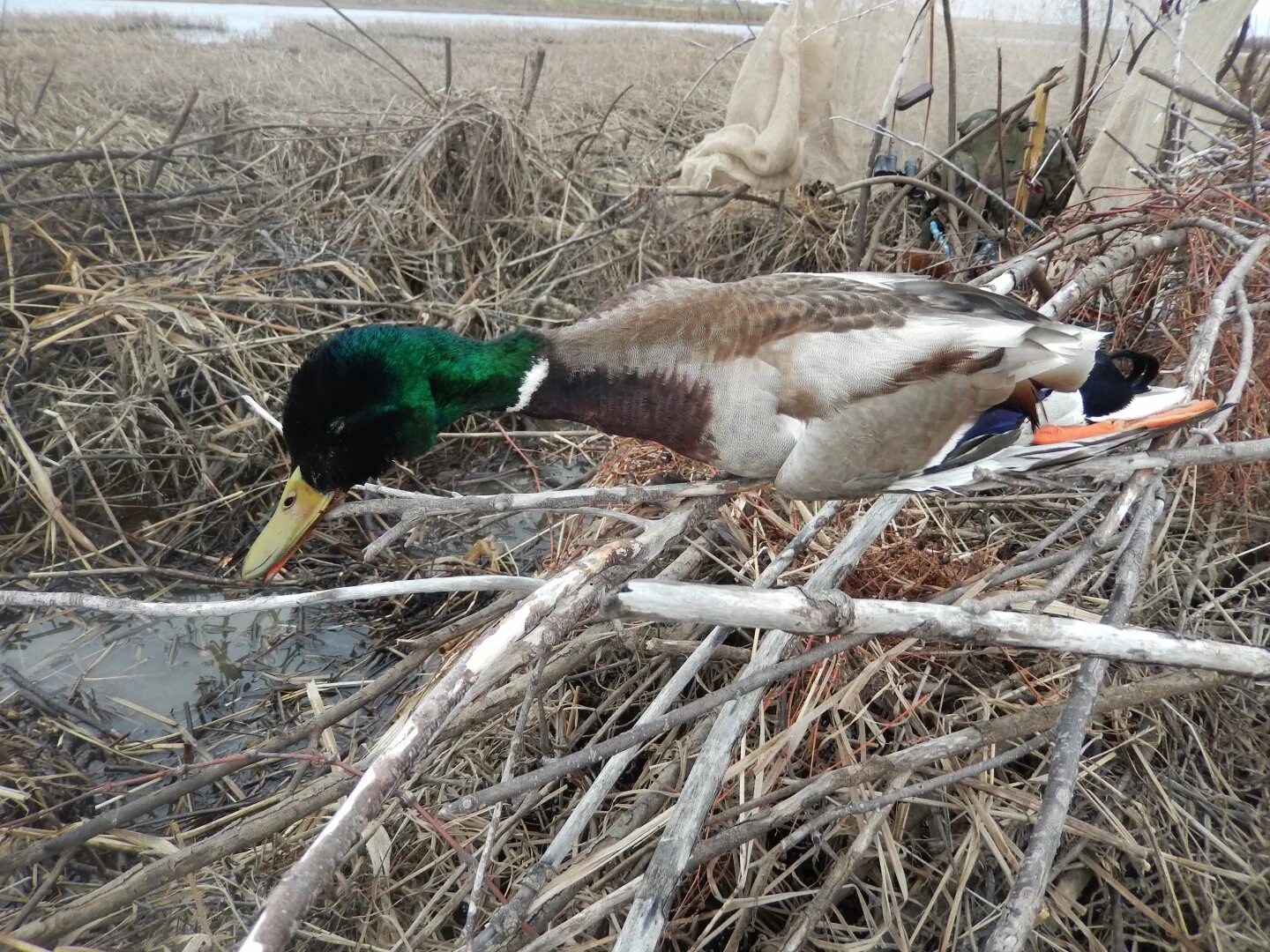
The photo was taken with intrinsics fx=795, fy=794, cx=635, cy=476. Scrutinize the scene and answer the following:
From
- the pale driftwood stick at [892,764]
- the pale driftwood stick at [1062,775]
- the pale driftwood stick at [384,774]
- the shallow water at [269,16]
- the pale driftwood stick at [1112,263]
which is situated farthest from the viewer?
the shallow water at [269,16]

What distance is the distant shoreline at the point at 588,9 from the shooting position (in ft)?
13.5

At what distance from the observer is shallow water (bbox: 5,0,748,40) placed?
330 centimetres

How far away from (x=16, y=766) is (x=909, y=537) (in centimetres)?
238

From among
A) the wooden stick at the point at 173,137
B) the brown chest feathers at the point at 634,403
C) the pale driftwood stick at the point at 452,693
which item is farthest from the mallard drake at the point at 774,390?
the wooden stick at the point at 173,137

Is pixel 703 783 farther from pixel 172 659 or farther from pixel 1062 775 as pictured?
pixel 172 659

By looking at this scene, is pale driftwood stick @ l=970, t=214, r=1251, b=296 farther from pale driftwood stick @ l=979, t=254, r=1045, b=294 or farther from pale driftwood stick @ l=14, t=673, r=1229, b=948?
pale driftwood stick @ l=14, t=673, r=1229, b=948

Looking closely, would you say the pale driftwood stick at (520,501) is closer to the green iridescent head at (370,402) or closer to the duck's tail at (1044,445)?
the green iridescent head at (370,402)

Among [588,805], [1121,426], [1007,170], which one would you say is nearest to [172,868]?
[588,805]

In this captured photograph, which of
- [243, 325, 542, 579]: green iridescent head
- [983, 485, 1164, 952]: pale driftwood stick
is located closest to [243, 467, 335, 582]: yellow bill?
[243, 325, 542, 579]: green iridescent head

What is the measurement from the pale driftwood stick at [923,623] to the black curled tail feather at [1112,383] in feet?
2.43

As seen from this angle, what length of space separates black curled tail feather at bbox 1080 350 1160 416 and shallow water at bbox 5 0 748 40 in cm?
397

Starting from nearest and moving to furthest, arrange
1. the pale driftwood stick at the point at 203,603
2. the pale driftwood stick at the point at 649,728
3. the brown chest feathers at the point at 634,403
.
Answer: the pale driftwood stick at the point at 203,603, the pale driftwood stick at the point at 649,728, the brown chest feathers at the point at 634,403

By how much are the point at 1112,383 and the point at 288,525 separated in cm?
194

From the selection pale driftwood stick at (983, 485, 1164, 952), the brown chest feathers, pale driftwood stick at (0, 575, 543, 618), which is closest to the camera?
pale driftwood stick at (983, 485, 1164, 952)
